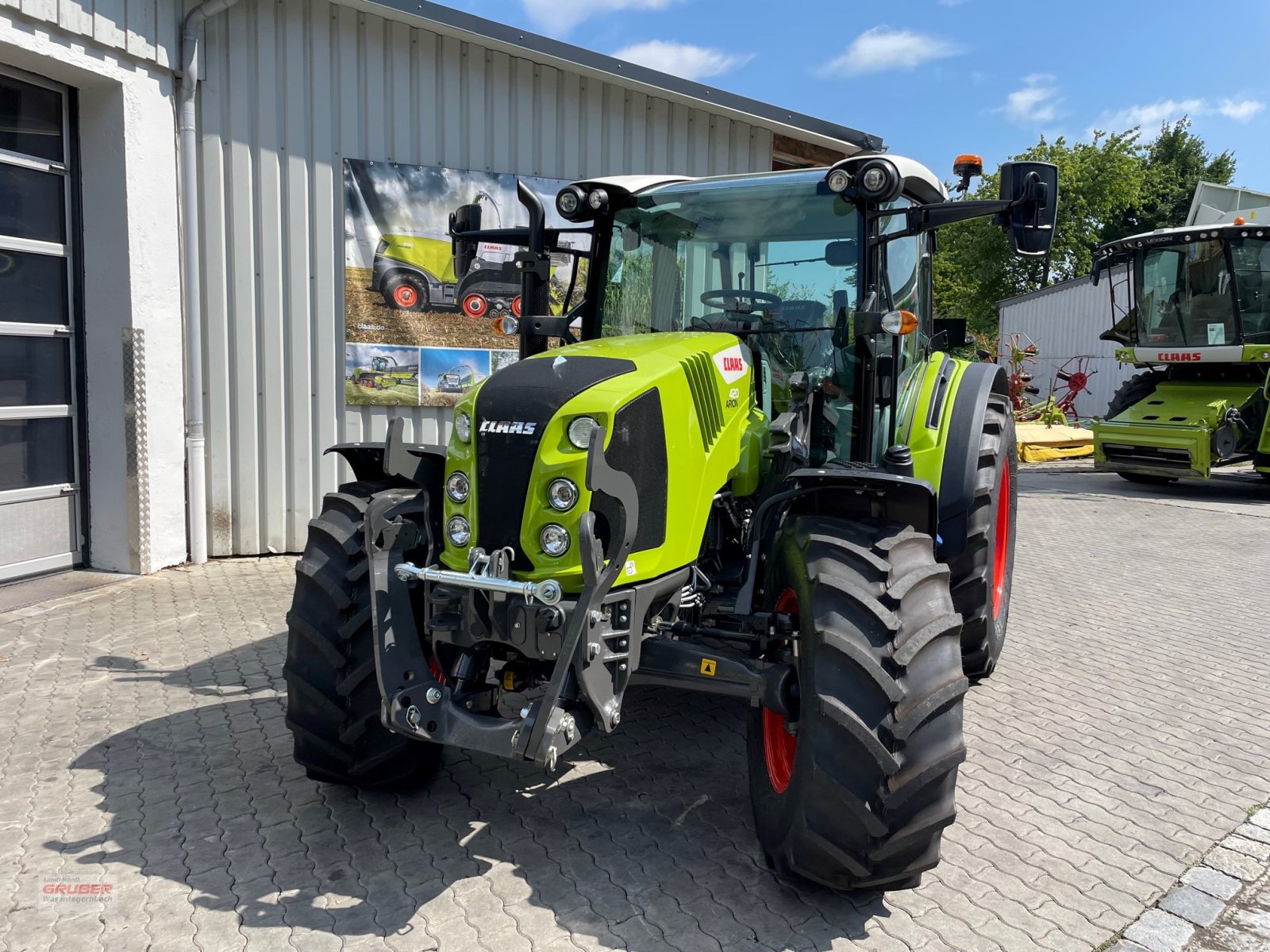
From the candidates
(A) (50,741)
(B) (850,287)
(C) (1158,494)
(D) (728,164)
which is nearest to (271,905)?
(A) (50,741)

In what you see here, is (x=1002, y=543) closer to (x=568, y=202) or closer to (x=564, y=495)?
(x=568, y=202)

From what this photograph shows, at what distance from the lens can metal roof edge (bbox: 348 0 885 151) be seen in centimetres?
735

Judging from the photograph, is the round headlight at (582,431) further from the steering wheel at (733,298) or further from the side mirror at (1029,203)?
the side mirror at (1029,203)

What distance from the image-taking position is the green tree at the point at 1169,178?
4166 cm

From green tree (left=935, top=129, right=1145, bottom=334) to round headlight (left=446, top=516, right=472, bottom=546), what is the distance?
37425 millimetres

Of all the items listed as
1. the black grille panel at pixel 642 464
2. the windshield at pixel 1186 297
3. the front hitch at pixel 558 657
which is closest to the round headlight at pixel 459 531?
the front hitch at pixel 558 657

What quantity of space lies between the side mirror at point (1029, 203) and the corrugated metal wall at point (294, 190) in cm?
541

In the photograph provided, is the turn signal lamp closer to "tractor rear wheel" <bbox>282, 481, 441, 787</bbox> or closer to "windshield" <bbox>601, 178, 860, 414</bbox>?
"windshield" <bbox>601, 178, 860, 414</bbox>

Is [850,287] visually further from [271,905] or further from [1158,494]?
[1158,494]

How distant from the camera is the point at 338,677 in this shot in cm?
331

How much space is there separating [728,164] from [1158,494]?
22.7ft

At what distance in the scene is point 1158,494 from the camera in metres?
12.1

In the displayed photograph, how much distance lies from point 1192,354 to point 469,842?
1197 centimetres

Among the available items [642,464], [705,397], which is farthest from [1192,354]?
[642,464]
